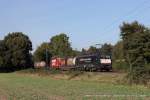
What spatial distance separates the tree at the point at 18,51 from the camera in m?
140

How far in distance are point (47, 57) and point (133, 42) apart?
10666 cm

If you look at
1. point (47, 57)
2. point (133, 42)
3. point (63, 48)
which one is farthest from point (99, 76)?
point (63, 48)

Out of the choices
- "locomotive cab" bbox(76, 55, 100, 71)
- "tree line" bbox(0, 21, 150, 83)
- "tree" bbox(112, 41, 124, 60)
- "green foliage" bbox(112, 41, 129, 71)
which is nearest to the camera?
"tree line" bbox(0, 21, 150, 83)

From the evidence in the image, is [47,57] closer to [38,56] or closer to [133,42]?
[38,56]

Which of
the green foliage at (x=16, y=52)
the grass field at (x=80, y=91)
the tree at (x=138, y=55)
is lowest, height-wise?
the grass field at (x=80, y=91)

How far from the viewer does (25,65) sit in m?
142

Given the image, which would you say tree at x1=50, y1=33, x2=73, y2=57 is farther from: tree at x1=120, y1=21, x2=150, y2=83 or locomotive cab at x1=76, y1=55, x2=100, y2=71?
tree at x1=120, y1=21, x2=150, y2=83

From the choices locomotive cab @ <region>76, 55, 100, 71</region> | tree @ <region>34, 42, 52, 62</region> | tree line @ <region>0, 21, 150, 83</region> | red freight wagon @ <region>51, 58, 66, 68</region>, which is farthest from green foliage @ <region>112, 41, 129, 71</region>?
tree @ <region>34, 42, 52, 62</region>

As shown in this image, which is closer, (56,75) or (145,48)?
(145,48)

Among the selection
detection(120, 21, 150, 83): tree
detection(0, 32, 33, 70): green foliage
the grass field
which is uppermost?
detection(0, 32, 33, 70): green foliage

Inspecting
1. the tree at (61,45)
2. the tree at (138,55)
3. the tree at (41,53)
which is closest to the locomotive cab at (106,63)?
the tree at (138,55)

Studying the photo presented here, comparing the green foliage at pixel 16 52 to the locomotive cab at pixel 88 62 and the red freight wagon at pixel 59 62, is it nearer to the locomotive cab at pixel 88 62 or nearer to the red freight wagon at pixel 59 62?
the red freight wagon at pixel 59 62

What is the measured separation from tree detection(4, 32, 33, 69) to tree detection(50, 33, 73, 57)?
19.7 meters

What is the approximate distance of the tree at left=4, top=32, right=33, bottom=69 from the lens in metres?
140
